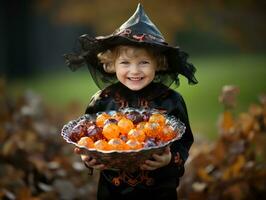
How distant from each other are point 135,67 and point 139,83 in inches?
3.7

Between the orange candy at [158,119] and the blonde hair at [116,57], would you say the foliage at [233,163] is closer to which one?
the blonde hair at [116,57]

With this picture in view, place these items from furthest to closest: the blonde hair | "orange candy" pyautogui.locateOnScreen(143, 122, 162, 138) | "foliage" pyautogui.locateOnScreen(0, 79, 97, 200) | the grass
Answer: the grass
"foliage" pyautogui.locateOnScreen(0, 79, 97, 200)
the blonde hair
"orange candy" pyautogui.locateOnScreen(143, 122, 162, 138)

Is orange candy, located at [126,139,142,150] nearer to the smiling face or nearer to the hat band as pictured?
the smiling face

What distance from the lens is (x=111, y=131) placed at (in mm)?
2758

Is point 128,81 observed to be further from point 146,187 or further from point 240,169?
point 240,169

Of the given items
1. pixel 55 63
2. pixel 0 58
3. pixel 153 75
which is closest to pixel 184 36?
pixel 55 63

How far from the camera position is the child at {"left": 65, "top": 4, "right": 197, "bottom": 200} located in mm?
2934

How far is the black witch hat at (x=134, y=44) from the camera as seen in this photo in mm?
2895

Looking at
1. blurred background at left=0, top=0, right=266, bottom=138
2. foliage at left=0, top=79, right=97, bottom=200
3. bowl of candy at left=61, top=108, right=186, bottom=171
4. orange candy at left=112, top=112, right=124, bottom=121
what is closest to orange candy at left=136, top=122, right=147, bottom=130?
bowl of candy at left=61, top=108, right=186, bottom=171

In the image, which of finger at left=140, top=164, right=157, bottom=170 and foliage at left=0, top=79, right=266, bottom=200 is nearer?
finger at left=140, top=164, right=157, bottom=170

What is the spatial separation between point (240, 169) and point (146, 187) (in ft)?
4.57

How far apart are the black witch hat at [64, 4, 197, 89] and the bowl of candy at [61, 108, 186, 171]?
0.28 meters

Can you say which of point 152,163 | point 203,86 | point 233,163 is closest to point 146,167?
point 152,163

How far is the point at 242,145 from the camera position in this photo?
4242 millimetres
